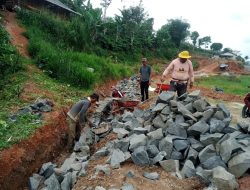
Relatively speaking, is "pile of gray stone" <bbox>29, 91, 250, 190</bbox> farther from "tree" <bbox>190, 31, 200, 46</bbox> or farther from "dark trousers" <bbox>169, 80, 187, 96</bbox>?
"tree" <bbox>190, 31, 200, 46</bbox>

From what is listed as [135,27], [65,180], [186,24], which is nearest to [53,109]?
[65,180]

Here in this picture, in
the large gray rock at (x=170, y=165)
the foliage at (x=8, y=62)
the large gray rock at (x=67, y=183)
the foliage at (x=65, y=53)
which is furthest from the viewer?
the foliage at (x=65, y=53)

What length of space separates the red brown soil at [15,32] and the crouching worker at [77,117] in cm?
714

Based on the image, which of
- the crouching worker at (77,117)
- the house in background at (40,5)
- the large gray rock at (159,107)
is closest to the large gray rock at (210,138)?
the large gray rock at (159,107)

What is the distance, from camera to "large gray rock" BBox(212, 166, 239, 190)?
17.1ft

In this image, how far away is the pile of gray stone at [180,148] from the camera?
579 centimetres

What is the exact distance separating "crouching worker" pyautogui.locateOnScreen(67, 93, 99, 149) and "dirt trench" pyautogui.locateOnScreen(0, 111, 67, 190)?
34 cm

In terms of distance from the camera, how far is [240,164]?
562cm

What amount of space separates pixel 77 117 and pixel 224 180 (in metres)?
4.34

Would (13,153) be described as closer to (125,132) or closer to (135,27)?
(125,132)

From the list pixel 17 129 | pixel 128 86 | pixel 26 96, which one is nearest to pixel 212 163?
pixel 17 129

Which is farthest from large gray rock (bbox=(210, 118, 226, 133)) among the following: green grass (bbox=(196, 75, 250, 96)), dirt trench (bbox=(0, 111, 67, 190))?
green grass (bbox=(196, 75, 250, 96))

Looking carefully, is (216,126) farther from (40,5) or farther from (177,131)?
(40,5)

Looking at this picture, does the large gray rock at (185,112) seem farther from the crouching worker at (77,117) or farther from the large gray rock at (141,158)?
the crouching worker at (77,117)
